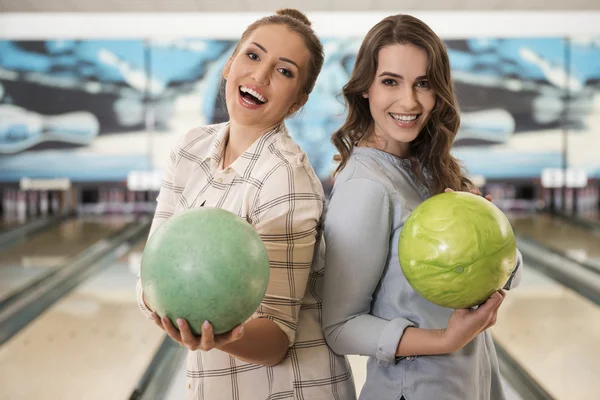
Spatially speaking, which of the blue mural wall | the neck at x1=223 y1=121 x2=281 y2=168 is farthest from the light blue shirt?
the blue mural wall

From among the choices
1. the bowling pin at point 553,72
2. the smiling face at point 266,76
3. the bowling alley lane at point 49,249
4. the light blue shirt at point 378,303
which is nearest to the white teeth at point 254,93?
the smiling face at point 266,76

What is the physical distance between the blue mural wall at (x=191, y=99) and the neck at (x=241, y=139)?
597cm

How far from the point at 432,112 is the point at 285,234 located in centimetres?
48

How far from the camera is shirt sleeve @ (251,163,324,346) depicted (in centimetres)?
132

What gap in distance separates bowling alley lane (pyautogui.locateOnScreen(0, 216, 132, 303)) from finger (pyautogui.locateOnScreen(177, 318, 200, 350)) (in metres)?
3.51

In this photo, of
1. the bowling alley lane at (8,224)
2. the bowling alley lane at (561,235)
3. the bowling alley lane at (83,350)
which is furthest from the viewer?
the bowling alley lane at (8,224)

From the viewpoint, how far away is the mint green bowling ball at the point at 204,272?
1.08 m

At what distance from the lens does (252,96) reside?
57.5 inches

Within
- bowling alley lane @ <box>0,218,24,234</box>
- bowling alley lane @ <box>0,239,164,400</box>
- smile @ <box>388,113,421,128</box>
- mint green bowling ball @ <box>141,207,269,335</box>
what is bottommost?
bowling alley lane @ <box>0,239,164,400</box>

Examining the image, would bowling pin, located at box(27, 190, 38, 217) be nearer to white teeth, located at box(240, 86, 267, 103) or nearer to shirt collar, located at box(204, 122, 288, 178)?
shirt collar, located at box(204, 122, 288, 178)

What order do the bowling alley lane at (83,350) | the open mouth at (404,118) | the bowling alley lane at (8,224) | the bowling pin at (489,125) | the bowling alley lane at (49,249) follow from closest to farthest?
the open mouth at (404,118)
the bowling alley lane at (83,350)
the bowling alley lane at (49,249)
the bowling alley lane at (8,224)
the bowling pin at (489,125)

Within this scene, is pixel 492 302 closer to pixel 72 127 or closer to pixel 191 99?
pixel 191 99

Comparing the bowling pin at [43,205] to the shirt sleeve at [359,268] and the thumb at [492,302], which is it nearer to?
the shirt sleeve at [359,268]

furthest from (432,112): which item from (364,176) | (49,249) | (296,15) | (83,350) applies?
(49,249)
